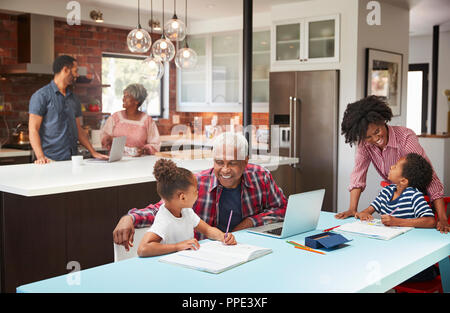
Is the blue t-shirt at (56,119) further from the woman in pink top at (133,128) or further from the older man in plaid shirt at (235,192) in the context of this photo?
the older man in plaid shirt at (235,192)

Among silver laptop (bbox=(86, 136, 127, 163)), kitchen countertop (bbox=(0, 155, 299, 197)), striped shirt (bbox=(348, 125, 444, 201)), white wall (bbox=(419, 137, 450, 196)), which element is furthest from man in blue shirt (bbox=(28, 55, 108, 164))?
white wall (bbox=(419, 137, 450, 196))

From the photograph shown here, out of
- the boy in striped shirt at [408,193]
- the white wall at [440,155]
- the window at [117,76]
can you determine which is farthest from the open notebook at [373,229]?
the window at [117,76]

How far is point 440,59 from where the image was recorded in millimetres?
8297

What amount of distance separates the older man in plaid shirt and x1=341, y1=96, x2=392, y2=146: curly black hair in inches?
22.2

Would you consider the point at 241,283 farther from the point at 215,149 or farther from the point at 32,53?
the point at 32,53

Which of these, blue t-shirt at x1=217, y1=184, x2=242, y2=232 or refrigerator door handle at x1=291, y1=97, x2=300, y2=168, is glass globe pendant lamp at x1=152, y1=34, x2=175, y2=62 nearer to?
blue t-shirt at x1=217, y1=184, x2=242, y2=232

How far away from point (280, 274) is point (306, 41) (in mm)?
4247

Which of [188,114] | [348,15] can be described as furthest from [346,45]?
[188,114]

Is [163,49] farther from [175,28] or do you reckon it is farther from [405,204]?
[405,204]

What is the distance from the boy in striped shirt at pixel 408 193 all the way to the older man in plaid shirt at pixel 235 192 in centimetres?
46

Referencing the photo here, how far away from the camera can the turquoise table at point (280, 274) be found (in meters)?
1.50

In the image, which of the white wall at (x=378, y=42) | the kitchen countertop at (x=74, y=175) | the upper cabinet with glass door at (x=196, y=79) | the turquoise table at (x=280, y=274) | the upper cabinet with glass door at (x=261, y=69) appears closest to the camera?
the turquoise table at (x=280, y=274)
